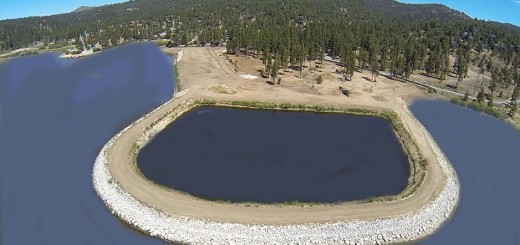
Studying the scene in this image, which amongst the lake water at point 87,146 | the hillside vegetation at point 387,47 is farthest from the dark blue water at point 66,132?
the hillside vegetation at point 387,47

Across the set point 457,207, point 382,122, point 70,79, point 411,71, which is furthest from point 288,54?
point 457,207

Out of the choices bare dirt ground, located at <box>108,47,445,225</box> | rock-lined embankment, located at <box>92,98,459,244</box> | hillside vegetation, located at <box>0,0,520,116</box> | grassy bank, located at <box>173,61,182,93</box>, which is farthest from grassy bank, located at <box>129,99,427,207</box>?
hillside vegetation, located at <box>0,0,520,116</box>

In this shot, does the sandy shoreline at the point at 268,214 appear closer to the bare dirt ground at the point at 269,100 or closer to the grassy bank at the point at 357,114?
the bare dirt ground at the point at 269,100

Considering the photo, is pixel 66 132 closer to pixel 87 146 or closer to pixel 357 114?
pixel 87 146

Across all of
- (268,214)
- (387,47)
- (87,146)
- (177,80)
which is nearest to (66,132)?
(87,146)

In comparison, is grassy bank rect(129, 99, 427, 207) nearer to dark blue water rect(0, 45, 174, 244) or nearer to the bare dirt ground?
A: the bare dirt ground
